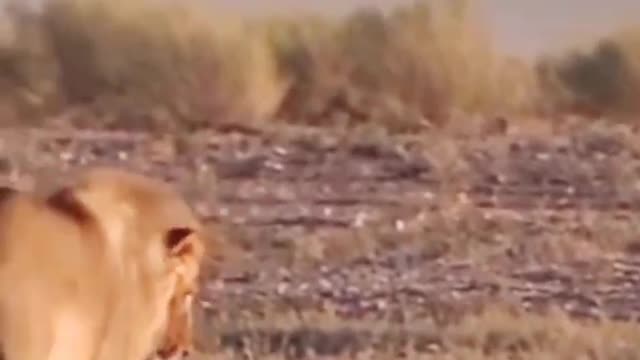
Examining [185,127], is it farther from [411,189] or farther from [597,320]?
[597,320]

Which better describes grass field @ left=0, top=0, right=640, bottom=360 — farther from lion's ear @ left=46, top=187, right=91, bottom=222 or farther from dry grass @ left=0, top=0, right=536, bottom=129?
lion's ear @ left=46, top=187, right=91, bottom=222

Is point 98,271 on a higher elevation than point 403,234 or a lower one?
higher

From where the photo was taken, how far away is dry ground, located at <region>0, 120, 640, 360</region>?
18.3 m

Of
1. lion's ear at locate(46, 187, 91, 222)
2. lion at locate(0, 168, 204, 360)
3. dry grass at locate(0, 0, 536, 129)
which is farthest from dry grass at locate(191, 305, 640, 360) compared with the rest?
dry grass at locate(0, 0, 536, 129)

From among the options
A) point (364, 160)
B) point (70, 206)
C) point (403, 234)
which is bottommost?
point (403, 234)

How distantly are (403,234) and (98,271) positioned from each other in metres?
13.0

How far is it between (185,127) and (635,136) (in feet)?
14.1

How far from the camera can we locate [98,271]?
10.0 metres

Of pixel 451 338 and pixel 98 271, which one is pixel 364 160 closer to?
pixel 451 338

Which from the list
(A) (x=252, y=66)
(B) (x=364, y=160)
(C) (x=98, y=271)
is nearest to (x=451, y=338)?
(B) (x=364, y=160)

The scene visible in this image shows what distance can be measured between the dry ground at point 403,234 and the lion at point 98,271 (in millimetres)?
6236

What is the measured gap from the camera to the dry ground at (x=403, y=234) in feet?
60.1

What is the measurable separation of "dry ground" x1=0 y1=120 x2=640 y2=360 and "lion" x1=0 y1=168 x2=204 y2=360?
6.24m

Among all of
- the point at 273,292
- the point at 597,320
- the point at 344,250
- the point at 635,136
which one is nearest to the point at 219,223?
the point at 344,250
